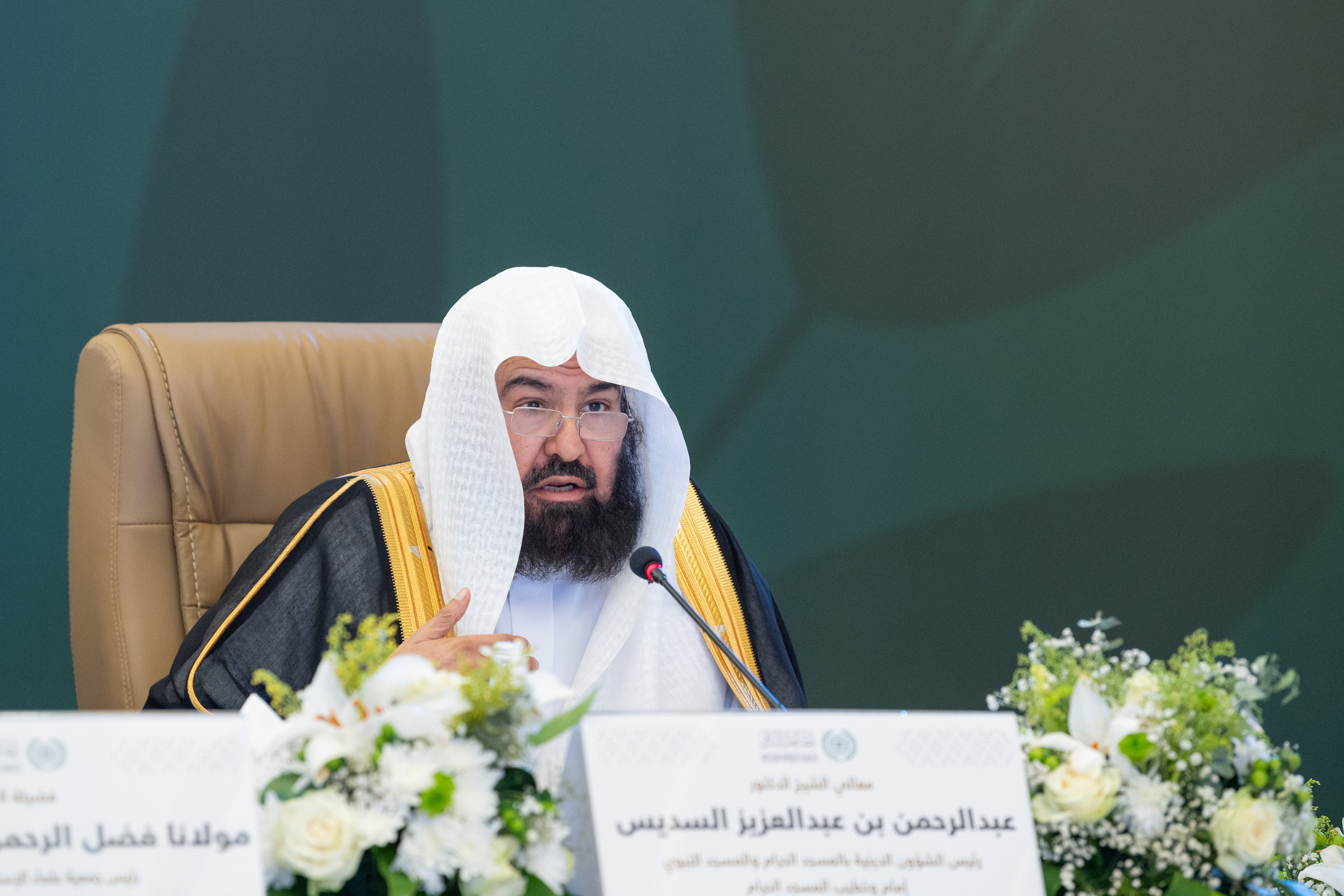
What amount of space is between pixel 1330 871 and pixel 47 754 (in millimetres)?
1157

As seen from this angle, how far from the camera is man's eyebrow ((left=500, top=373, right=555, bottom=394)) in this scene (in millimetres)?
1884

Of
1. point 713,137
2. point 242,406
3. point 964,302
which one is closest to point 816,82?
point 713,137

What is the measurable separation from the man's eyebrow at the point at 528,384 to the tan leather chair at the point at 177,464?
0.33m

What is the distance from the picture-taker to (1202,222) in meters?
3.09

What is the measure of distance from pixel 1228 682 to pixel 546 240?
204 cm

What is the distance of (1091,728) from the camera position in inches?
37.1

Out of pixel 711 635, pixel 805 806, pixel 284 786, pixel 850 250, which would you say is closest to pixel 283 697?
pixel 284 786

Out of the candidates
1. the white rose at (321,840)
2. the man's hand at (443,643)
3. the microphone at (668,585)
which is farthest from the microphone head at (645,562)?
the white rose at (321,840)

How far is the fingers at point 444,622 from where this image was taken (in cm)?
156

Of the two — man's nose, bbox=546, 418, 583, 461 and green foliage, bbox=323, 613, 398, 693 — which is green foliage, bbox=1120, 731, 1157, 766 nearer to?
green foliage, bbox=323, 613, 398, 693

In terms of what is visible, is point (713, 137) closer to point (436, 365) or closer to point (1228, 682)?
point (436, 365)

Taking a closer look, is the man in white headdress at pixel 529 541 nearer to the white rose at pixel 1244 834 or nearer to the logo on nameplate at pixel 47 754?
the logo on nameplate at pixel 47 754

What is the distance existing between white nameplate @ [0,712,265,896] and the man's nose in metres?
1.10

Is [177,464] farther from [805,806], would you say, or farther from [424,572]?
[805,806]
